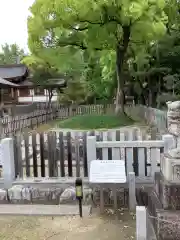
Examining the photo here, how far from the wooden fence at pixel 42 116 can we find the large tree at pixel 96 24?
198 inches

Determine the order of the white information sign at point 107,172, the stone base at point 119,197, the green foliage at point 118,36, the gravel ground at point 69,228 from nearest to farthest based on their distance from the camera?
the gravel ground at point 69,228, the white information sign at point 107,172, the stone base at point 119,197, the green foliage at point 118,36

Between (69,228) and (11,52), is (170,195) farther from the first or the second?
(11,52)

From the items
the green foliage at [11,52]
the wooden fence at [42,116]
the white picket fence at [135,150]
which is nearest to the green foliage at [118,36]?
the wooden fence at [42,116]

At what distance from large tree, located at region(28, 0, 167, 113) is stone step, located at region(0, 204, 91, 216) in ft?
43.4

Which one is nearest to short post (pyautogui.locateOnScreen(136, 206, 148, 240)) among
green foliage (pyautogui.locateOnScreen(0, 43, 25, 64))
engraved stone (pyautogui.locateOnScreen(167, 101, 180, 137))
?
engraved stone (pyautogui.locateOnScreen(167, 101, 180, 137))

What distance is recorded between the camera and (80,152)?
5199 millimetres

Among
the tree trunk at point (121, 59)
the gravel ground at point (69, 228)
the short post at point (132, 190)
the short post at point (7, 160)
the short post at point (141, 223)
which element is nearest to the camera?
the short post at point (141, 223)

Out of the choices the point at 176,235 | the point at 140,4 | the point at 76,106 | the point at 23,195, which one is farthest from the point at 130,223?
the point at 76,106

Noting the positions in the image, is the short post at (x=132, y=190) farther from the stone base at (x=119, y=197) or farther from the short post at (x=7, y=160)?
the short post at (x=7, y=160)

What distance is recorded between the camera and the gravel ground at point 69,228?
3777 millimetres

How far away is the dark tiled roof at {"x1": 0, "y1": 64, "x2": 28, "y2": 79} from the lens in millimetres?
36469

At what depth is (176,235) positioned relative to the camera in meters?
3.56

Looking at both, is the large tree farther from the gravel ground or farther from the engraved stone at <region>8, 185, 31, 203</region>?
the gravel ground

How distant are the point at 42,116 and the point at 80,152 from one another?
17.0 metres
